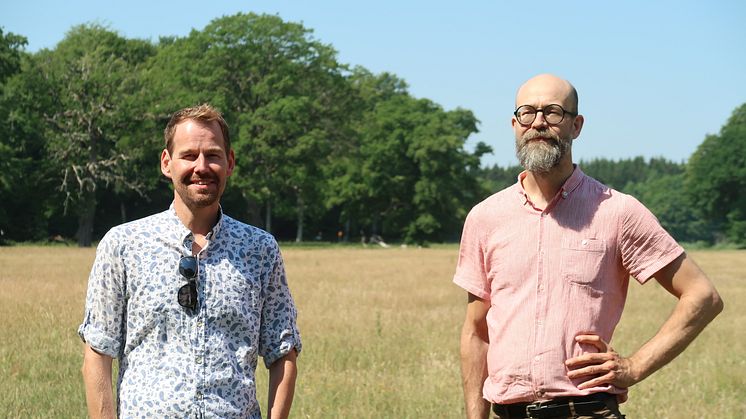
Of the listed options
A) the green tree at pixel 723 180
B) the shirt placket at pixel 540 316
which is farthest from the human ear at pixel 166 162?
the green tree at pixel 723 180

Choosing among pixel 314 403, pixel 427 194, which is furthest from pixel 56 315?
pixel 427 194

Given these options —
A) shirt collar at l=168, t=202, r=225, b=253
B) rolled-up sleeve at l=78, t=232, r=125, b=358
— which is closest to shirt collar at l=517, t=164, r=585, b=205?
shirt collar at l=168, t=202, r=225, b=253

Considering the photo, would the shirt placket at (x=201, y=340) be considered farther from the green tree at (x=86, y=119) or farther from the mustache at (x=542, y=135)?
the green tree at (x=86, y=119)

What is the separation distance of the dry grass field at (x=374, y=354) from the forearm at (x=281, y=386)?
4.35 meters

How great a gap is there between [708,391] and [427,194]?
63389 millimetres

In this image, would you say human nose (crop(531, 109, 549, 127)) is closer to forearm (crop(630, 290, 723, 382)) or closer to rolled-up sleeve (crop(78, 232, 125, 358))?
forearm (crop(630, 290, 723, 382))

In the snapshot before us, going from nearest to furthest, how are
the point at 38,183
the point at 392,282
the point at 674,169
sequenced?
the point at 392,282 → the point at 38,183 → the point at 674,169

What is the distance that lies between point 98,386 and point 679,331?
2248 mm

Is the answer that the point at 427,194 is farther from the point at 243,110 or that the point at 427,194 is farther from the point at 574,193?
the point at 574,193

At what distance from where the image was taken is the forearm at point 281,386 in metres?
3.86

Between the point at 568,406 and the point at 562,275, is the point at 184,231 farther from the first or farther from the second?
the point at 568,406

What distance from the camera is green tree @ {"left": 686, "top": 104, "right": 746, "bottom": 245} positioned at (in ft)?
283

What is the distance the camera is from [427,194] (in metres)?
73.1

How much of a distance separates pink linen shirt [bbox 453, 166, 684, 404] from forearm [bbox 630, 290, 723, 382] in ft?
0.48
